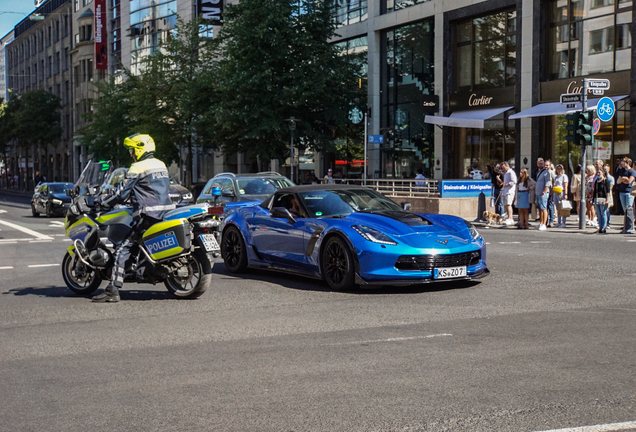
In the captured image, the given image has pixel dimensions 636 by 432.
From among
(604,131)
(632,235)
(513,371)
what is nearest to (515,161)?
(604,131)

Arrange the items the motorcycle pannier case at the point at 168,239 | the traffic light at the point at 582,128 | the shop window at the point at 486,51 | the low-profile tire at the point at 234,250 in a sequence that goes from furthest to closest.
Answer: the shop window at the point at 486,51 → the traffic light at the point at 582,128 → the low-profile tire at the point at 234,250 → the motorcycle pannier case at the point at 168,239

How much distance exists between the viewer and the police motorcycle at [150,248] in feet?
30.3

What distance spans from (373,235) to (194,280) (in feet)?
7.23

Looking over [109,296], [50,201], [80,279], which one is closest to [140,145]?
[109,296]

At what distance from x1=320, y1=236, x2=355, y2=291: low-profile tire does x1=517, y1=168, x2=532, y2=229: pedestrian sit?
43.0 feet

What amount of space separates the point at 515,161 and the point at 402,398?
26.6 meters

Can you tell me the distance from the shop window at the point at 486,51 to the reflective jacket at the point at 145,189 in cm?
2383

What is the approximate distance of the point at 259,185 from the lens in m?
18.8

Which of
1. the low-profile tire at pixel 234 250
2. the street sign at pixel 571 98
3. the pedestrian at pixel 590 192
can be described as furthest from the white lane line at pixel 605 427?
the pedestrian at pixel 590 192

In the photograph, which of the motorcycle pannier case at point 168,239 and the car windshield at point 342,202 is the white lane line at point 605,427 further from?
the car windshield at point 342,202

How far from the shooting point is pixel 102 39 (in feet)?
240

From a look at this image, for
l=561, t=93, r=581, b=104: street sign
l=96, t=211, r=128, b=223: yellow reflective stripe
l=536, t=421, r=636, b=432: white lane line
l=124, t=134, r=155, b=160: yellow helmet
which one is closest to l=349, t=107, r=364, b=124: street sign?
l=561, t=93, r=581, b=104: street sign

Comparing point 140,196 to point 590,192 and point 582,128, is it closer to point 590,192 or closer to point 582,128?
point 582,128

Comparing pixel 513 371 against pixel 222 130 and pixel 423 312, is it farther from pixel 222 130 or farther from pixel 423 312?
pixel 222 130
